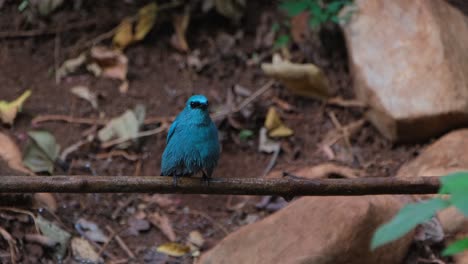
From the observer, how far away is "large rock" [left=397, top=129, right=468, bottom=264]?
4.49 meters

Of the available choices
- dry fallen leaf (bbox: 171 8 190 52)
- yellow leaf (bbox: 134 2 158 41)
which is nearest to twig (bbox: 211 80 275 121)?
dry fallen leaf (bbox: 171 8 190 52)

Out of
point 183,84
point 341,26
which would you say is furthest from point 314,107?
point 183,84

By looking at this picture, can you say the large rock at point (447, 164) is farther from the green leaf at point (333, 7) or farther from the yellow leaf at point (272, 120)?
the green leaf at point (333, 7)

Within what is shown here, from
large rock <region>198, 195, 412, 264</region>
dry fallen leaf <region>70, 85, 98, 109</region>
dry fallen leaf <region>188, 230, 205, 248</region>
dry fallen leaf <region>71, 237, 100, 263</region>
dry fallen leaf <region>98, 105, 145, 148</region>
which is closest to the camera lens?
large rock <region>198, 195, 412, 264</region>

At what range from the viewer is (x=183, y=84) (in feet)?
20.8

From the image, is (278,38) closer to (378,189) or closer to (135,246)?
(135,246)

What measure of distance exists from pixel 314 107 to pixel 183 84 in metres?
1.31

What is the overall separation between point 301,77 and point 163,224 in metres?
1.98

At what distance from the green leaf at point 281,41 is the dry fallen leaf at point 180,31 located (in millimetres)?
924

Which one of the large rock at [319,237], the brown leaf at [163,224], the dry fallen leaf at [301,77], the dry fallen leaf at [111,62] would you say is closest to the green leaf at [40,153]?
the brown leaf at [163,224]

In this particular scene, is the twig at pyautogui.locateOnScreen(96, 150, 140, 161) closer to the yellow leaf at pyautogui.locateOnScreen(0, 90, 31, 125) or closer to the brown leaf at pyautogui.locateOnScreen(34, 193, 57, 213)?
the brown leaf at pyautogui.locateOnScreen(34, 193, 57, 213)

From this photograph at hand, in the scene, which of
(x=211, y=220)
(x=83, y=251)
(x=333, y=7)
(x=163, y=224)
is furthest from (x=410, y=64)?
(x=83, y=251)

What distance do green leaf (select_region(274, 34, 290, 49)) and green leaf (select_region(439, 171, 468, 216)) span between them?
16.7ft

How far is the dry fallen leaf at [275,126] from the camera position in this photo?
19.2 feet
